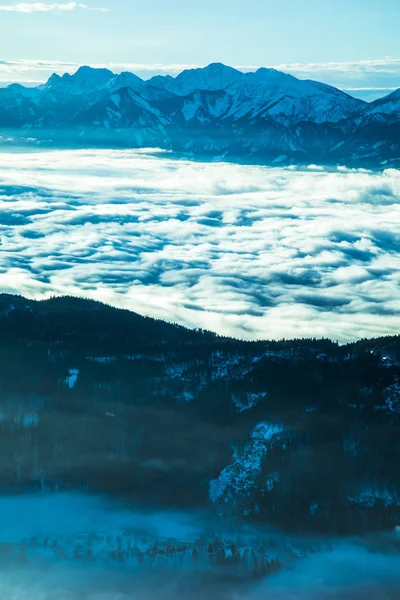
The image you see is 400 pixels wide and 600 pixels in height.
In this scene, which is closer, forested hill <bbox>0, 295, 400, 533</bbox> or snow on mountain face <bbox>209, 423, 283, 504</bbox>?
forested hill <bbox>0, 295, 400, 533</bbox>

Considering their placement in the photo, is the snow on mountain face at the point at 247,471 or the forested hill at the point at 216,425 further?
the snow on mountain face at the point at 247,471

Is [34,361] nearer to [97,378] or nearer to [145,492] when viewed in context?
[97,378]

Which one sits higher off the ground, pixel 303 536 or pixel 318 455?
pixel 318 455

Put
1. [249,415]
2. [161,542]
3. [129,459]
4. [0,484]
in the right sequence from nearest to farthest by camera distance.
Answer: [161,542] < [0,484] < [129,459] < [249,415]

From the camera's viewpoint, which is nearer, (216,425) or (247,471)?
(247,471)

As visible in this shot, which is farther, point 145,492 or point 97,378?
point 97,378

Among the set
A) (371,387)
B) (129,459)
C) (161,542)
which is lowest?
(161,542)

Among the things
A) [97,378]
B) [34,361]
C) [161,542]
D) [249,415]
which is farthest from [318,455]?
[34,361]

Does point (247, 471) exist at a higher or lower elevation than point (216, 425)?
lower
